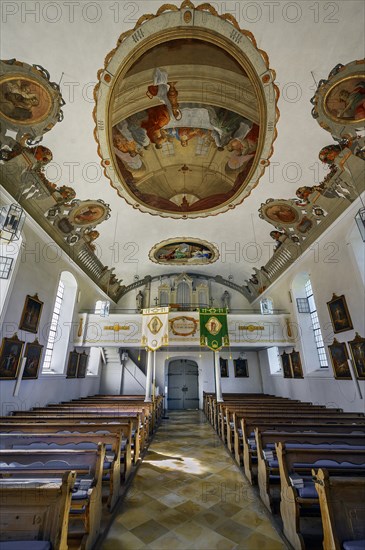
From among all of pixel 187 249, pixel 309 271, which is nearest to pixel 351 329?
pixel 309 271

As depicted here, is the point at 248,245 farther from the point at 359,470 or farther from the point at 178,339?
the point at 359,470

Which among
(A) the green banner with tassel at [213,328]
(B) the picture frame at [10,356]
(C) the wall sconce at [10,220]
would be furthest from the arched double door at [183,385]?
(C) the wall sconce at [10,220]

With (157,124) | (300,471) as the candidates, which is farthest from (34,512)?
(157,124)

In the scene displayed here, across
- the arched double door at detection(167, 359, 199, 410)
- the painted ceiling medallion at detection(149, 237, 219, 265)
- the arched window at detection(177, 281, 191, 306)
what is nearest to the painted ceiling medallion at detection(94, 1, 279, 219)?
the painted ceiling medallion at detection(149, 237, 219, 265)

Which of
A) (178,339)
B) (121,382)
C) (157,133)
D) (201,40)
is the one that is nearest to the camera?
(201,40)

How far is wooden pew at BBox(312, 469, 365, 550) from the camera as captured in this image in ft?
6.02

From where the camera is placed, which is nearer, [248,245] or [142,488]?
[142,488]

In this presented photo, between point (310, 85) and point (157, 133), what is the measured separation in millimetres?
3602

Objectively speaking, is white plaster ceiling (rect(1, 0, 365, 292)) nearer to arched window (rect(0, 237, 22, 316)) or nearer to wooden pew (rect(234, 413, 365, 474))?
arched window (rect(0, 237, 22, 316))

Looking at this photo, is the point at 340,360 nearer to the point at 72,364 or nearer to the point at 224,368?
the point at 224,368

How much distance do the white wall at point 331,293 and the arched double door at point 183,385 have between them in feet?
19.1

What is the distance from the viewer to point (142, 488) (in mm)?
3959

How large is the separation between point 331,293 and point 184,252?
6.42m

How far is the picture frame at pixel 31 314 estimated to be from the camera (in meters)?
6.92
